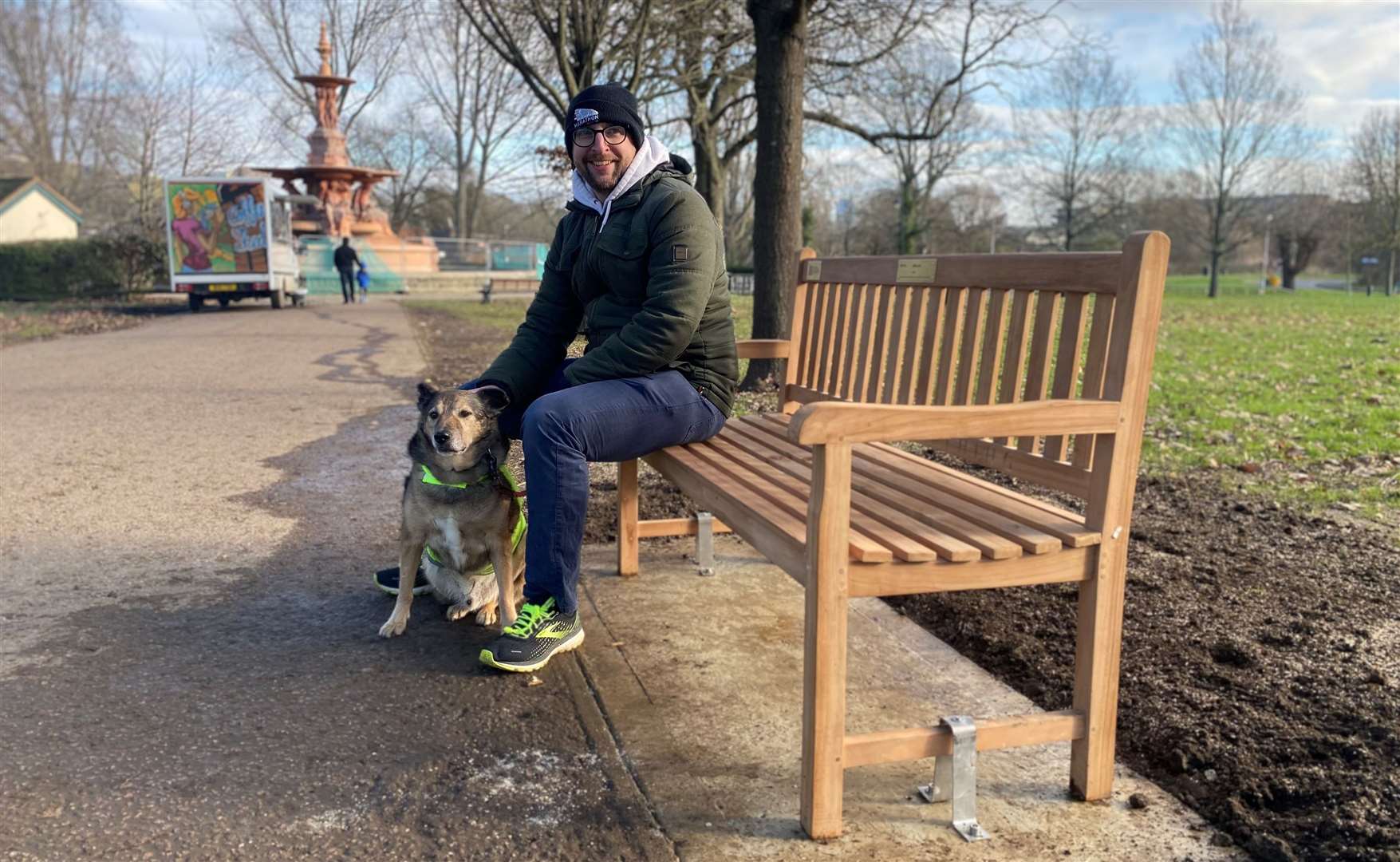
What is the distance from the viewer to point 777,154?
303 inches

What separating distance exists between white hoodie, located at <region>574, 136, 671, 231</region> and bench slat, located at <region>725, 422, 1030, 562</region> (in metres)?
1.00

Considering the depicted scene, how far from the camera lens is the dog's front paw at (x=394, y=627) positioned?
354 cm

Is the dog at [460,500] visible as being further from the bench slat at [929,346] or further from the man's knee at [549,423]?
the bench slat at [929,346]

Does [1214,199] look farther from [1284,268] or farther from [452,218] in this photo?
[452,218]

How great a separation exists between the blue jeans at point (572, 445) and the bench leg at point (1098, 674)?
1.40 metres

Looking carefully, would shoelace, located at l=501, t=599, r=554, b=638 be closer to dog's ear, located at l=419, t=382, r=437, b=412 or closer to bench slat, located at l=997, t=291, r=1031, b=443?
dog's ear, located at l=419, t=382, r=437, b=412

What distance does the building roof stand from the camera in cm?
4438

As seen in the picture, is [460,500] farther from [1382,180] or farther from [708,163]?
[1382,180]

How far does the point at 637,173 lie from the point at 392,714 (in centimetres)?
188

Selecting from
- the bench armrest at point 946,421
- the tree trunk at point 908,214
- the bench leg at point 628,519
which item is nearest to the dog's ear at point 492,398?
the bench leg at point 628,519

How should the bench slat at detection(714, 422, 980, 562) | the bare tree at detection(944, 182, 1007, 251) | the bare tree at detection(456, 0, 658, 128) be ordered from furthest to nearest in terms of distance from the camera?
the bare tree at detection(944, 182, 1007, 251) < the bare tree at detection(456, 0, 658, 128) < the bench slat at detection(714, 422, 980, 562)

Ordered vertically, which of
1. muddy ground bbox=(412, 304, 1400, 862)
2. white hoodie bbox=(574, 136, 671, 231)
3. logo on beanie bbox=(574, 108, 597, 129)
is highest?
logo on beanie bbox=(574, 108, 597, 129)

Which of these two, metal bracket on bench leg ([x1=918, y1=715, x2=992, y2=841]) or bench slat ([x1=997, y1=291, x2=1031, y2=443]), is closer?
metal bracket on bench leg ([x1=918, y1=715, x2=992, y2=841])

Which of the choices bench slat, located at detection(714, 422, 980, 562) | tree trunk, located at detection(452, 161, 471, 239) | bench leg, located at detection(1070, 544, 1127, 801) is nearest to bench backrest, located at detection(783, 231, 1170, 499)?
bench leg, located at detection(1070, 544, 1127, 801)
